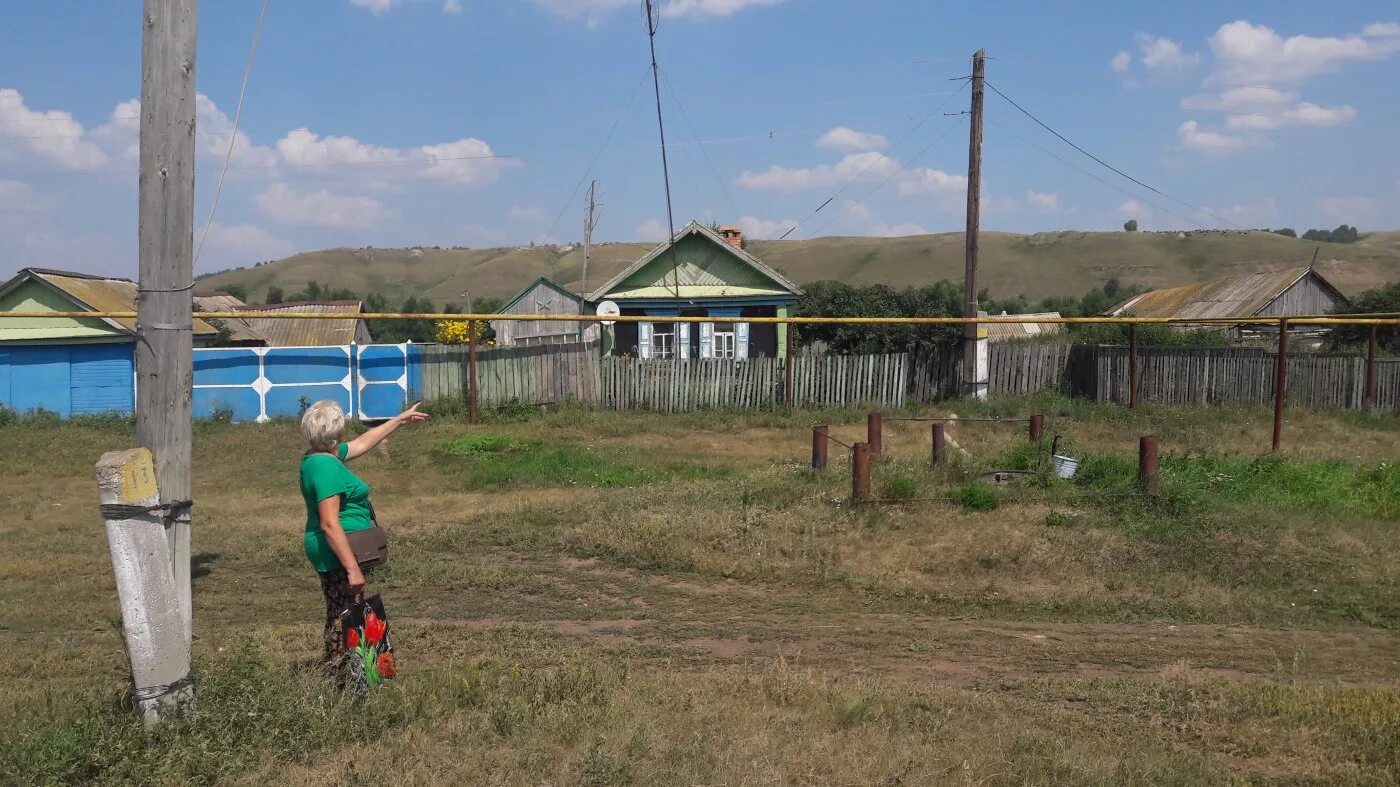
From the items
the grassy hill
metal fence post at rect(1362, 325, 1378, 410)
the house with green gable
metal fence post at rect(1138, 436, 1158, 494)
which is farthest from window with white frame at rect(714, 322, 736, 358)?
the grassy hill

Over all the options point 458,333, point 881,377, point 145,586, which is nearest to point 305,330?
point 458,333

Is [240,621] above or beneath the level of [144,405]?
beneath

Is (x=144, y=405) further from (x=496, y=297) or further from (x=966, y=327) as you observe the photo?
(x=496, y=297)

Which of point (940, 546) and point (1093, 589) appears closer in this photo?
point (1093, 589)

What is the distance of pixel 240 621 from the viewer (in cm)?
776

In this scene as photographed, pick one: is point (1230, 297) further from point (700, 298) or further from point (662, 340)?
point (662, 340)

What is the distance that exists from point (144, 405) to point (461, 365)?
53.2 ft

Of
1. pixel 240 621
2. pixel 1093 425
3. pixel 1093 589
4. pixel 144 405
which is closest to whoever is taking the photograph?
pixel 144 405

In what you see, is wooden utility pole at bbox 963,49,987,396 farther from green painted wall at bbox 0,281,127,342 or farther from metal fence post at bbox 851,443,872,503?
green painted wall at bbox 0,281,127,342

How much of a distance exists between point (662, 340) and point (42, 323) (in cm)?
1399

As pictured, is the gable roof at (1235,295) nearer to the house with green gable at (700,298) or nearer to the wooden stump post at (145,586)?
the house with green gable at (700,298)

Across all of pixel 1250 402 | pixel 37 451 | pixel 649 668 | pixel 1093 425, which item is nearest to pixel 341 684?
pixel 649 668

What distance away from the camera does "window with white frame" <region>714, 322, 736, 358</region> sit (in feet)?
91.0

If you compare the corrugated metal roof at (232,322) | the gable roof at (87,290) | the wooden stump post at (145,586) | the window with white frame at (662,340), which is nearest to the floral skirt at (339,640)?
the wooden stump post at (145,586)
